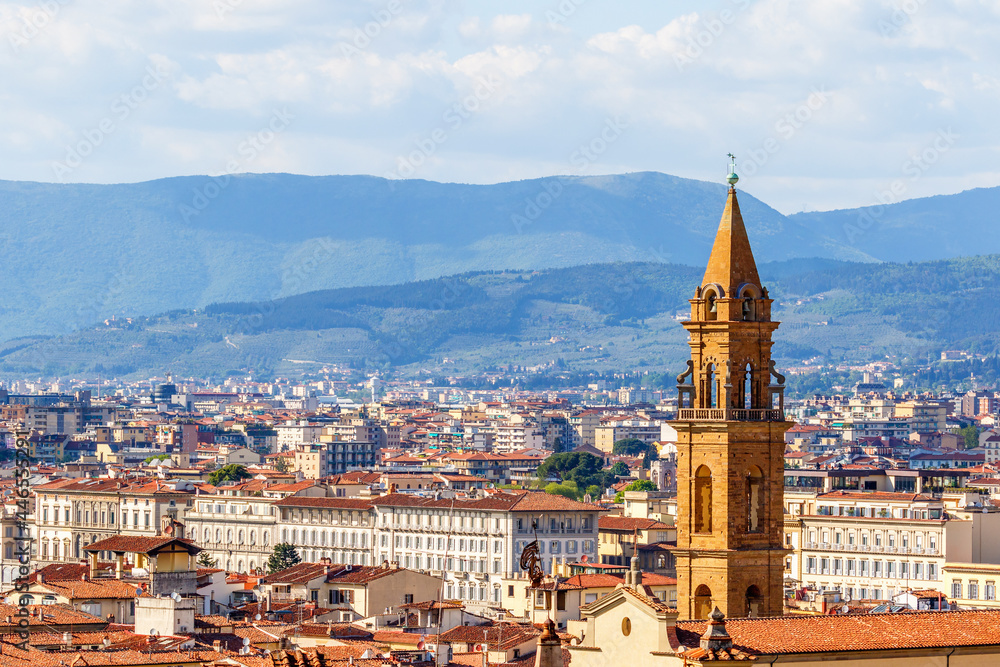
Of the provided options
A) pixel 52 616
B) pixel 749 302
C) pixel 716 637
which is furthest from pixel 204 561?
pixel 716 637

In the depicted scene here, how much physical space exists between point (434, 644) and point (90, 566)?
749 inches

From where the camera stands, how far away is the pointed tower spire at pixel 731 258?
107 feet

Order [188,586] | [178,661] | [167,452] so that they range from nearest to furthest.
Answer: [178,661]
[188,586]
[167,452]

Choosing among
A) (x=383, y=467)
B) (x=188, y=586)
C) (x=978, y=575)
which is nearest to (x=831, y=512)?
(x=978, y=575)

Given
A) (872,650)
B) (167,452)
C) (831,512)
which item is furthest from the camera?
(167,452)

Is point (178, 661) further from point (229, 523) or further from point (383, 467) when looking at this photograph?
point (383, 467)

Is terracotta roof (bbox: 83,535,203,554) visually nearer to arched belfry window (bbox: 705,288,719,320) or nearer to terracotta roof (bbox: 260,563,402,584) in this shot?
terracotta roof (bbox: 260,563,402,584)

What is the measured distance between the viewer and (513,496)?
292 feet

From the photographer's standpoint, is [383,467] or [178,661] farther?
[383,467]

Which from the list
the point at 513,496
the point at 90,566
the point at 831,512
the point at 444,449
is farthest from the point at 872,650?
the point at 444,449

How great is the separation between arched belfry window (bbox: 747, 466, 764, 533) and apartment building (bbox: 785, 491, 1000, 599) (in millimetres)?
37385

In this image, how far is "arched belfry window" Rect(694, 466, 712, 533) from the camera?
31.8 meters

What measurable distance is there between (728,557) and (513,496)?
57.9m

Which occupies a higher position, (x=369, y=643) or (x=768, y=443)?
(x=768, y=443)
